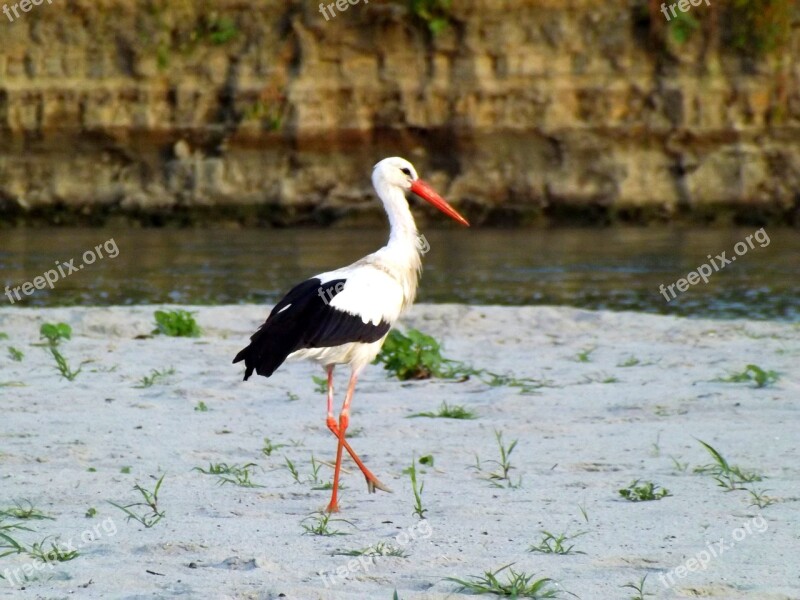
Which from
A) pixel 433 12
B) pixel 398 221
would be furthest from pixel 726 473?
pixel 433 12

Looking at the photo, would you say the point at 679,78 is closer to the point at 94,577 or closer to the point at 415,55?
the point at 415,55

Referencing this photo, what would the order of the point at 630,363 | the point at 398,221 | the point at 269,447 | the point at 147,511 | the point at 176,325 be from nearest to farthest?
1. the point at 147,511
2. the point at 269,447
3. the point at 398,221
4. the point at 630,363
5. the point at 176,325

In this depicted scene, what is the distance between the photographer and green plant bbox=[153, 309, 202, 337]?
9.59 metres

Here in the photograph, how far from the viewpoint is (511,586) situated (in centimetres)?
382

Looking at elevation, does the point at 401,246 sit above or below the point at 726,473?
above

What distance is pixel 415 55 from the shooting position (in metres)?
25.0

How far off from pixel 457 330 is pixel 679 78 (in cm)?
1617

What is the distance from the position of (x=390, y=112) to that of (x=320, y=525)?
2063 centimetres

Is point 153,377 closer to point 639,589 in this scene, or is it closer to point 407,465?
point 407,465

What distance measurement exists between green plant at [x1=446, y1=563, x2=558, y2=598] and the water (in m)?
8.94

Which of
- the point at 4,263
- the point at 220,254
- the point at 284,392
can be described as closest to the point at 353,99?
the point at 220,254

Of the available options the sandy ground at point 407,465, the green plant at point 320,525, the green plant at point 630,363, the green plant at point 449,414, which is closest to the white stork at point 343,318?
the green plant at point 320,525

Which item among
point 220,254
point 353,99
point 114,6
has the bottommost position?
point 220,254

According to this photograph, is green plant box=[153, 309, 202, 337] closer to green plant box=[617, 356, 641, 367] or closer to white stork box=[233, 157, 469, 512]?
green plant box=[617, 356, 641, 367]
